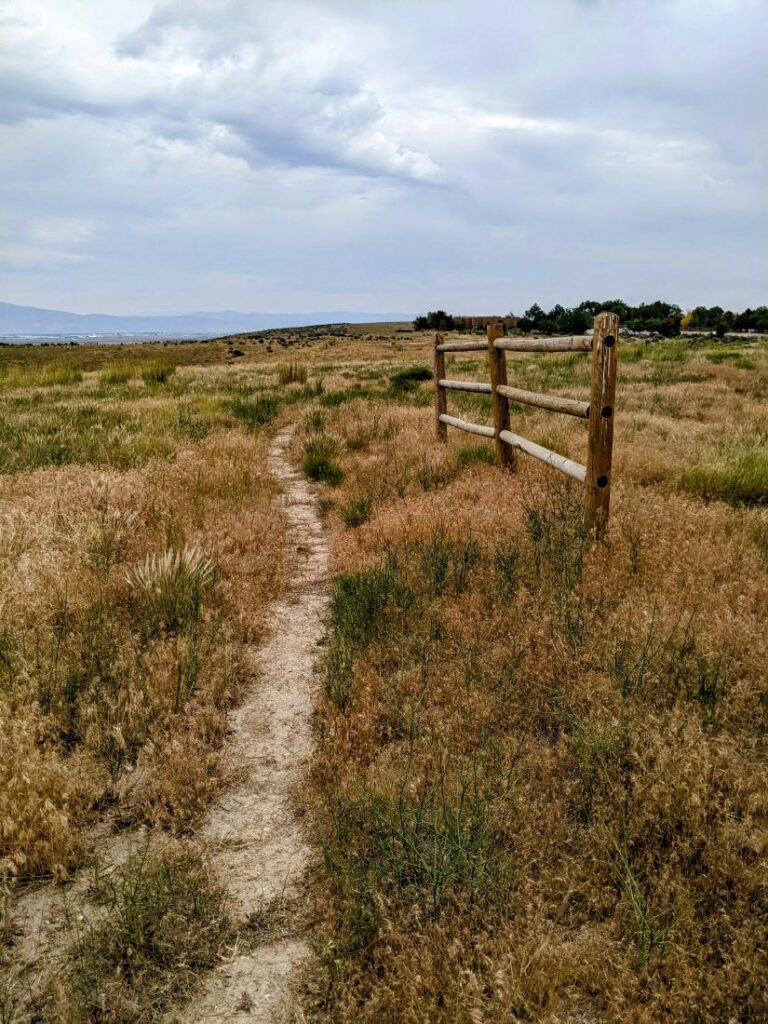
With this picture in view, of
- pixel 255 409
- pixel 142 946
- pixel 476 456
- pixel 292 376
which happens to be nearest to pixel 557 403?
pixel 476 456

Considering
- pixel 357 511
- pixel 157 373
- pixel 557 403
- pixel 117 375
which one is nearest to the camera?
pixel 557 403

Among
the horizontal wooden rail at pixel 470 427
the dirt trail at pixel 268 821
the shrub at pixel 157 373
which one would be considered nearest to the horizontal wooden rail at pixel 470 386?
the horizontal wooden rail at pixel 470 427

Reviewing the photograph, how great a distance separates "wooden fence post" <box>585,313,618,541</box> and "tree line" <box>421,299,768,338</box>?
2857 inches

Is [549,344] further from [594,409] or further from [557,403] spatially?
[594,409]

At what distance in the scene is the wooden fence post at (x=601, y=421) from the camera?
17.2 feet

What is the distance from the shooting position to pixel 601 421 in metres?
5.37

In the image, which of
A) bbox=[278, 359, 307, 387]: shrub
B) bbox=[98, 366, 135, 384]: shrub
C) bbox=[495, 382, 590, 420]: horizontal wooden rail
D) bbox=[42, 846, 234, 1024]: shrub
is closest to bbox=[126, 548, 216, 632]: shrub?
bbox=[42, 846, 234, 1024]: shrub

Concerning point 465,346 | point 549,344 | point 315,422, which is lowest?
point 315,422

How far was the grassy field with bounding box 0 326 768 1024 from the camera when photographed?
224 cm

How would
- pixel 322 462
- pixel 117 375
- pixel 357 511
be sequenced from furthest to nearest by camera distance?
pixel 117 375 < pixel 322 462 < pixel 357 511

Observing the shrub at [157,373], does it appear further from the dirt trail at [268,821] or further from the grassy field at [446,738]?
the dirt trail at [268,821]

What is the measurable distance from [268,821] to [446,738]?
1016 millimetres

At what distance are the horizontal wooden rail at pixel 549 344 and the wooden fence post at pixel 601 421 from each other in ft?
0.78

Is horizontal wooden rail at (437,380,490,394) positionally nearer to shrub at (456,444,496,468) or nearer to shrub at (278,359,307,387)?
shrub at (456,444,496,468)
